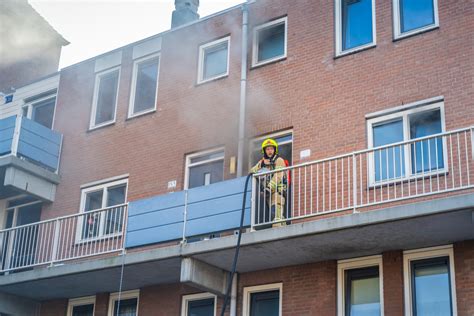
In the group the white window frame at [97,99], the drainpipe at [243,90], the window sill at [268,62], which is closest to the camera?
the drainpipe at [243,90]

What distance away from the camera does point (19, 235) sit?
734 inches

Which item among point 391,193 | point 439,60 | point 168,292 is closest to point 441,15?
point 439,60

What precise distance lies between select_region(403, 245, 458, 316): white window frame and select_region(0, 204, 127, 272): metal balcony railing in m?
5.80

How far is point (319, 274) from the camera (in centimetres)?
1426

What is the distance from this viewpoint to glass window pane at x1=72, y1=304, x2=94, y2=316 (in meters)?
17.3

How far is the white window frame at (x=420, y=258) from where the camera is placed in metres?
12.9

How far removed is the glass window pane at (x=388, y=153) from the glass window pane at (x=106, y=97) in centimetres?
664

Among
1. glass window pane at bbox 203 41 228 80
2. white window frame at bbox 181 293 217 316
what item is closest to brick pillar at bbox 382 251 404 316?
white window frame at bbox 181 293 217 316

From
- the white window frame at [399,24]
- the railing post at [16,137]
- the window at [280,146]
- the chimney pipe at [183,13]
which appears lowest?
the window at [280,146]

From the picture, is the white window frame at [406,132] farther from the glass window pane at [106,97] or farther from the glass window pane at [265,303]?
the glass window pane at [106,97]

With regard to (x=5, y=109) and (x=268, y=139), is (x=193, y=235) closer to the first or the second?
(x=268, y=139)

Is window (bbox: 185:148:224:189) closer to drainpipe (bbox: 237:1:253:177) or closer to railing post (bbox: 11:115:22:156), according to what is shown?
drainpipe (bbox: 237:1:253:177)

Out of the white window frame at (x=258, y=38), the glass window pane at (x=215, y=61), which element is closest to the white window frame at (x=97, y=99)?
the glass window pane at (x=215, y=61)

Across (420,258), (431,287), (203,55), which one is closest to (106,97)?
(203,55)
